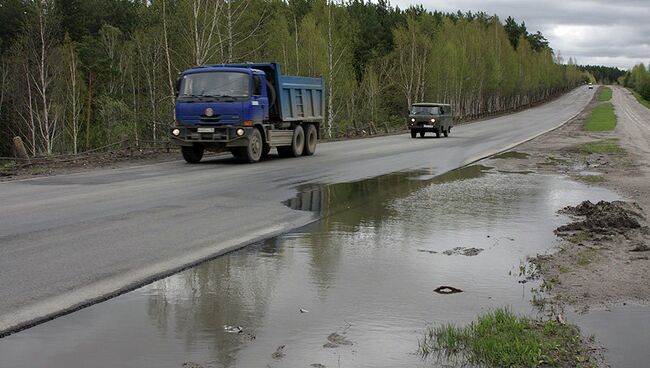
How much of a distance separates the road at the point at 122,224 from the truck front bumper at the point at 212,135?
1621 millimetres

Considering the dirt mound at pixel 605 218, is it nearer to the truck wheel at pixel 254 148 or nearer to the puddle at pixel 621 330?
the puddle at pixel 621 330

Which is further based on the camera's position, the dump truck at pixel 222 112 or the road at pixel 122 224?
the dump truck at pixel 222 112

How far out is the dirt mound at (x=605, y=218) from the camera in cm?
948

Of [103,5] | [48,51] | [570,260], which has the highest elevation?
[103,5]

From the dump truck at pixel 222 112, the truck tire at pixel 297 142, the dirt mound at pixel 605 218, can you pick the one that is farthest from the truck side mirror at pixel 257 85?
the dirt mound at pixel 605 218

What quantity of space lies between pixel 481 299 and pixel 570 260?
83.8 inches

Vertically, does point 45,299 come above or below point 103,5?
below

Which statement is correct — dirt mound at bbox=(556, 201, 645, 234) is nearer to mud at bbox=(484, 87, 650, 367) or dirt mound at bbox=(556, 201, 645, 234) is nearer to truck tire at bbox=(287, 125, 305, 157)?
mud at bbox=(484, 87, 650, 367)

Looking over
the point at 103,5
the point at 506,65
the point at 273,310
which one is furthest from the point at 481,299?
the point at 506,65

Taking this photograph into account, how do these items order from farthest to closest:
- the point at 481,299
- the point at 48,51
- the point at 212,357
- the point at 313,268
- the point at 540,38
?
the point at 540,38 → the point at 48,51 → the point at 313,268 → the point at 481,299 → the point at 212,357

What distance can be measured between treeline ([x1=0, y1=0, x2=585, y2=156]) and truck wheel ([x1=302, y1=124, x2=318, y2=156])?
229 inches

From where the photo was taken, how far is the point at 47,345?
4641 mm

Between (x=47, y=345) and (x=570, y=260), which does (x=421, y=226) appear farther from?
(x=47, y=345)

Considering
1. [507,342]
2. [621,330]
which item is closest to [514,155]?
[621,330]
